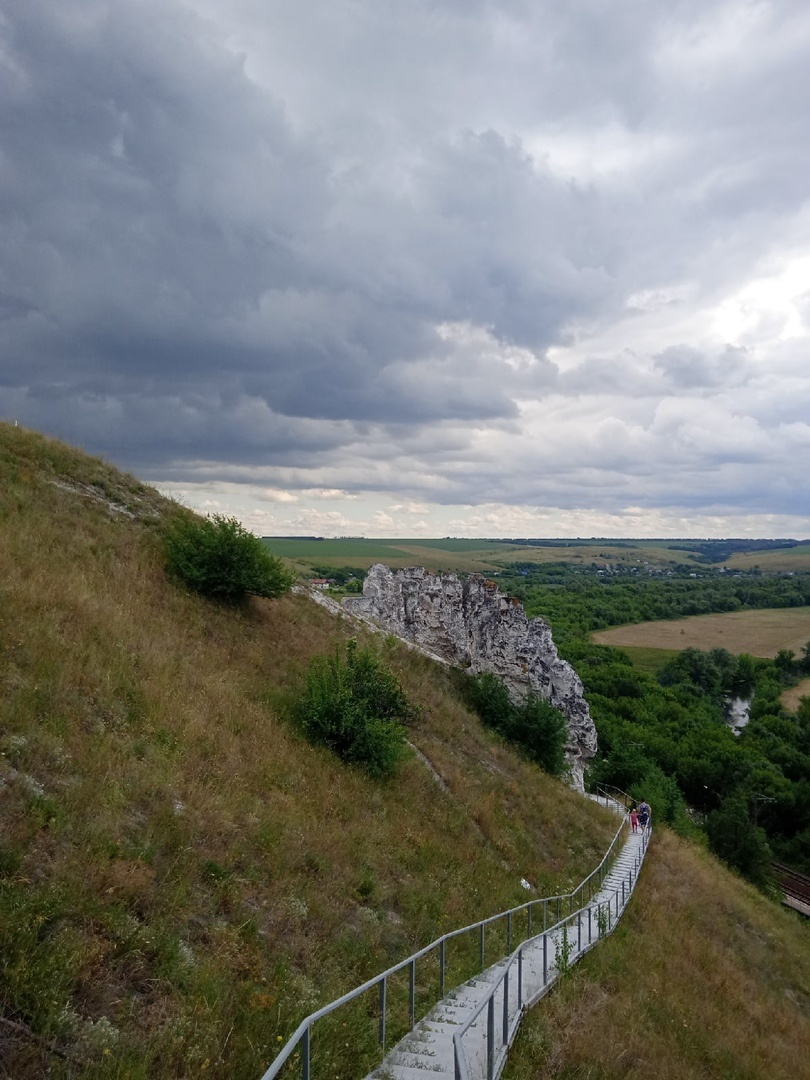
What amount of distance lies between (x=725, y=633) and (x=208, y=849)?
113m

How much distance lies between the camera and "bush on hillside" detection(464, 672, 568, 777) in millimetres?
24125

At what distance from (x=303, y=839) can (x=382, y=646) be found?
483 inches

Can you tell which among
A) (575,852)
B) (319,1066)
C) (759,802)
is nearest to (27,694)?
(319,1066)

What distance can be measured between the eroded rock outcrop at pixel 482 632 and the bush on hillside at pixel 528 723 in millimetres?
1565

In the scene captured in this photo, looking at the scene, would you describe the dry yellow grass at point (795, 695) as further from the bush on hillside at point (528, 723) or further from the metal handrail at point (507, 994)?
the metal handrail at point (507, 994)

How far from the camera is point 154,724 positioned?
10008 millimetres

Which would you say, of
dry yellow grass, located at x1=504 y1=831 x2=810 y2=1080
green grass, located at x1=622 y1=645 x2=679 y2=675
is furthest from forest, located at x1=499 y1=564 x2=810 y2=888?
dry yellow grass, located at x1=504 y1=831 x2=810 y2=1080

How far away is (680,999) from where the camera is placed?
12.8m

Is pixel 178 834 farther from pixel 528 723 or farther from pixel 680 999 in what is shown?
pixel 528 723

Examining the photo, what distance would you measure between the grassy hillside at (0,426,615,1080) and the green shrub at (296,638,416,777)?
1.87 ft

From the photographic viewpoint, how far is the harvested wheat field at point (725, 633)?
95250 mm

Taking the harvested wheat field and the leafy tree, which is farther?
the harvested wheat field

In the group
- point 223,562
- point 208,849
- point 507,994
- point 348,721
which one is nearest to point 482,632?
point 223,562

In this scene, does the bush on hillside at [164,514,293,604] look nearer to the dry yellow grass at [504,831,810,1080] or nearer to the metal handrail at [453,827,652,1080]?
the metal handrail at [453,827,652,1080]
